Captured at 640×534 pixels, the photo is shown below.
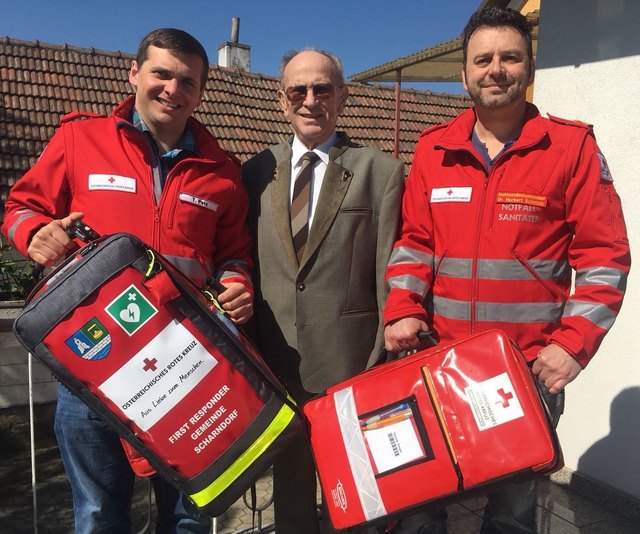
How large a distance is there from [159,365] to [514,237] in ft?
4.00

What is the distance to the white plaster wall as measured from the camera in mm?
3393

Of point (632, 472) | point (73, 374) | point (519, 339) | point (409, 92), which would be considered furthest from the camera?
point (409, 92)

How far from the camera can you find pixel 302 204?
2.47 meters

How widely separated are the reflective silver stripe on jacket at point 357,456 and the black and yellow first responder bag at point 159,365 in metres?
0.18

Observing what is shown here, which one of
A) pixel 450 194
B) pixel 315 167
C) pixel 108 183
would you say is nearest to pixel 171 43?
pixel 108 183

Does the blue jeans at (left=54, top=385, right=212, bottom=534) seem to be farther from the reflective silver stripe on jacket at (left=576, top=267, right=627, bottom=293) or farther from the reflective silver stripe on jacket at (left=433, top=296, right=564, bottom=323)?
the reflective silver stripe on jacket at (left=576, top=267, right=627, bottom=293)

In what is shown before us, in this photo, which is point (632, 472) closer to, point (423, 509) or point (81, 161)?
point (423, 509)

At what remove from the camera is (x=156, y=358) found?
1808 mm

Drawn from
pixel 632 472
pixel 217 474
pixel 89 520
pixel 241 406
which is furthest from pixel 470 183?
pixel 632 472

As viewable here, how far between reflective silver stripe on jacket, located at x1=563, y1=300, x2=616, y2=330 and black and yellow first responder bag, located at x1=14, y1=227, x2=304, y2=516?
987mm

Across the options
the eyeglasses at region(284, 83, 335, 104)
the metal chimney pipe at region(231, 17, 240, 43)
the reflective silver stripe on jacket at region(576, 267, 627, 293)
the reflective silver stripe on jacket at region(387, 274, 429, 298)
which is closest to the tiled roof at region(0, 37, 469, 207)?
the metal chimney pipe at region(231, 17, 240, 43)

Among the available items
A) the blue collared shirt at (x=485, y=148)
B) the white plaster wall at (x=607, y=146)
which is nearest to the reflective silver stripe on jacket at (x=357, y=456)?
the blue collared shirt at (x=485, y=148)

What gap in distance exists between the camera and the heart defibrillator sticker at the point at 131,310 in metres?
1.78

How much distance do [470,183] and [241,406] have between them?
1086 mm
